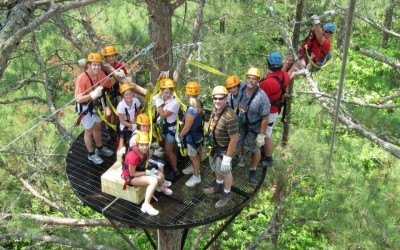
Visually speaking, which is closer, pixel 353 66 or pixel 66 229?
pixel 66 229

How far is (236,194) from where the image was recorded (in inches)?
189

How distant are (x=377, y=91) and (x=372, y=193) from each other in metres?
7.85

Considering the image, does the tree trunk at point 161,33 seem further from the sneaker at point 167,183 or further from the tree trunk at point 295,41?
the tree trunk at point 295,41

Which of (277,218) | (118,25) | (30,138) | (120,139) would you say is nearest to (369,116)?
(277,218)

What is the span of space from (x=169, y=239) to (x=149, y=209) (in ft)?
5.73

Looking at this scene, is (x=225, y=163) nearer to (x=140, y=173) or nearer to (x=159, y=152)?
(x=140, y=173)

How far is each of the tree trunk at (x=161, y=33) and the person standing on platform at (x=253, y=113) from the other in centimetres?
123

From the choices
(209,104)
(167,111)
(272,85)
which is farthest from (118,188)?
(209,104)

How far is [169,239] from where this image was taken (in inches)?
236

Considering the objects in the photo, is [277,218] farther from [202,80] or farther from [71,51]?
[71,51]

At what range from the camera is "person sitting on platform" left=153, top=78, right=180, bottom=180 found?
14.7 feet

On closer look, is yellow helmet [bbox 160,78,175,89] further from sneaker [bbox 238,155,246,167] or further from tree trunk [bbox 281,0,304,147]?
tree trunk [bbox 281,0,304,147]

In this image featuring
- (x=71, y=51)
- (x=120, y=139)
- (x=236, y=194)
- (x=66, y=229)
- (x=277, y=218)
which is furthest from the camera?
(x=277, y=218)

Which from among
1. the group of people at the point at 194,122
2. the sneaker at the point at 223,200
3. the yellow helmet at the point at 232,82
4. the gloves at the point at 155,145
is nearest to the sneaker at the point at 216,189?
the group of people at the point at 194,122
